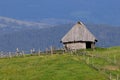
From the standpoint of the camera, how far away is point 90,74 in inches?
3846

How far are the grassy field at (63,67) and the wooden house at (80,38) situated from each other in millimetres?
24683

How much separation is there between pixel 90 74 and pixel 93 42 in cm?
5765

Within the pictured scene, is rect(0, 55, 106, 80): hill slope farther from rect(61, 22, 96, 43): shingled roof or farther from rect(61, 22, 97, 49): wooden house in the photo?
rect(61, 22, 96, 43): shingled roof

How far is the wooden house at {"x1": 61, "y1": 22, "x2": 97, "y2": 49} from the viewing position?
508ft

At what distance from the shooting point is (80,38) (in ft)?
510

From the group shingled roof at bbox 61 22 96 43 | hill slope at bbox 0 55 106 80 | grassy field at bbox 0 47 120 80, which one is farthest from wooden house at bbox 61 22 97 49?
hill slope at bbox 0 55 106 80

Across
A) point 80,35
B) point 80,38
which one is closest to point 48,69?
point 80,38

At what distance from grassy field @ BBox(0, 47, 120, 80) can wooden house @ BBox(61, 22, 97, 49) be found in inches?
972

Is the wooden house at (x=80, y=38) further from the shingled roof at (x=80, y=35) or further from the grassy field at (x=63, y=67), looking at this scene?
the grassy field at (x=63, y=67)

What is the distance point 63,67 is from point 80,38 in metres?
51.2

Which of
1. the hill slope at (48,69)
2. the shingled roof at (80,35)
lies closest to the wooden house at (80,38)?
the shingled roof at (80,35)

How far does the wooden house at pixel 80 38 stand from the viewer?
155 metres

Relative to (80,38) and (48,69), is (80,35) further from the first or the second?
(48,69)

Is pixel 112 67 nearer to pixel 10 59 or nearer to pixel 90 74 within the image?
pixel 90 74
